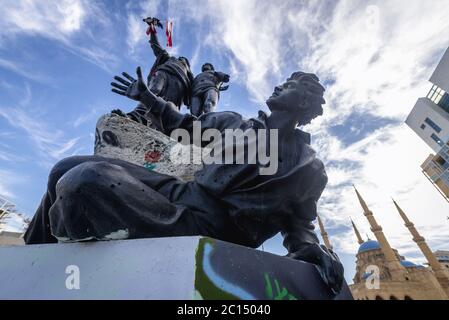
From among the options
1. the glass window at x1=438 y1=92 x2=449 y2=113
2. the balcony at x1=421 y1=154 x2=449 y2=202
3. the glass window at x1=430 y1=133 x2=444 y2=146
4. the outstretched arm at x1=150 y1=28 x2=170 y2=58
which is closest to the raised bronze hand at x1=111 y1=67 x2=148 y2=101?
the outstretched arm at x1=150 y1=28 x2=170 y2=58

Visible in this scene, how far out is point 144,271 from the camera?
0.78m

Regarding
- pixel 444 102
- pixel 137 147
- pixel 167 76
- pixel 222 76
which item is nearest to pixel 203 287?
pixel 137 147

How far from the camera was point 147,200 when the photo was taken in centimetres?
111

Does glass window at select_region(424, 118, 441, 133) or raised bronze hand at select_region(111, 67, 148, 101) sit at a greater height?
glass window at select_region(424, 118, 441, 133)

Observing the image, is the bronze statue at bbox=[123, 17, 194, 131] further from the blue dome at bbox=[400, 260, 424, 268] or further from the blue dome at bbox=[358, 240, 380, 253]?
the blue dome at bbox=[400, 260, 424, 268]

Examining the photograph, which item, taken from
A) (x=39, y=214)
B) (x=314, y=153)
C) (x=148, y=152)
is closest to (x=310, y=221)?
(x=314, y=153)

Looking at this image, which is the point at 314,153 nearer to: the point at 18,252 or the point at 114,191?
the point at 114,191

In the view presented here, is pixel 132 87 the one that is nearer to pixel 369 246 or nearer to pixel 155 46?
pixel 155 46

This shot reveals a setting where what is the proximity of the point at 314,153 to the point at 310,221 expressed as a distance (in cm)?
46

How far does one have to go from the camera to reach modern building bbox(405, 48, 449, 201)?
70.3 feet

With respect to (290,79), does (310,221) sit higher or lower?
lower

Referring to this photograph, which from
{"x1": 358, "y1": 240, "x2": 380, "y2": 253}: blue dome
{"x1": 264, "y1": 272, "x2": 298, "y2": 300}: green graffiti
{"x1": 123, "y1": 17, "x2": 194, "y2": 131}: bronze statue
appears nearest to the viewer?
{"x1": 264, "y1": 272, "x2": 298, "y2": 300}: green graffiti

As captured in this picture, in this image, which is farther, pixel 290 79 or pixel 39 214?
pixel 290 79
